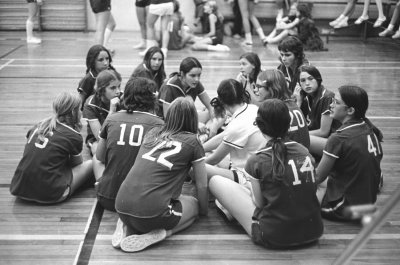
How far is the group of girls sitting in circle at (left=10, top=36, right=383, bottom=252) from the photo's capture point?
130 inches

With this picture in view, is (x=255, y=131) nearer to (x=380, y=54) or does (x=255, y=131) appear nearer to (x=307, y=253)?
(x=307, y=253)

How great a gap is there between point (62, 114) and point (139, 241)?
1.12 metres

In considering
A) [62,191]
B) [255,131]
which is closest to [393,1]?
[255,131]

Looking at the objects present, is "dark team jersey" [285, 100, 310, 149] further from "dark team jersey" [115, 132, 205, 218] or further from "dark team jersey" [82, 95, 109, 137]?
"dark team jersey" [82, 95, 109, 137]

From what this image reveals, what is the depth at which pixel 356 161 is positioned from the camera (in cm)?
358

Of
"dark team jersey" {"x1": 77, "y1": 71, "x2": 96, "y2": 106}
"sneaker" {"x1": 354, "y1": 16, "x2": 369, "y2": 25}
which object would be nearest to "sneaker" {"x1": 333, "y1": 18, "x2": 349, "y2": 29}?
"sneaker" {"x1": 354, "y1": 16, "x2": 369, "y2": 25}

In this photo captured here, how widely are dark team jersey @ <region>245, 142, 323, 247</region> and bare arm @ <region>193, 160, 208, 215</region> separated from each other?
37cm

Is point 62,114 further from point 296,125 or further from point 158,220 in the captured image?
point 296,125

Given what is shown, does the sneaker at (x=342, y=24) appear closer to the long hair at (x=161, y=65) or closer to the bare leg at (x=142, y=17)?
the bare leg at (x=142, y=17)

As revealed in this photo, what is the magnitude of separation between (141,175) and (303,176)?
93 centimetres

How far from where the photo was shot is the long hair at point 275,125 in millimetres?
3246

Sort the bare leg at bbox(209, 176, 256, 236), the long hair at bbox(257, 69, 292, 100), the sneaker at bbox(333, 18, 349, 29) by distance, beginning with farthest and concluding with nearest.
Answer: the sneaker at bbox(333, 18, 349, 29), the long hair at bbox(257, 69, 292, 100), the bare leg at bbox(209, 176, 256, 236)

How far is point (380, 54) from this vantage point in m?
9.94

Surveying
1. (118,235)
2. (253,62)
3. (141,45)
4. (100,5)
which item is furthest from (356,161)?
(141,45)
